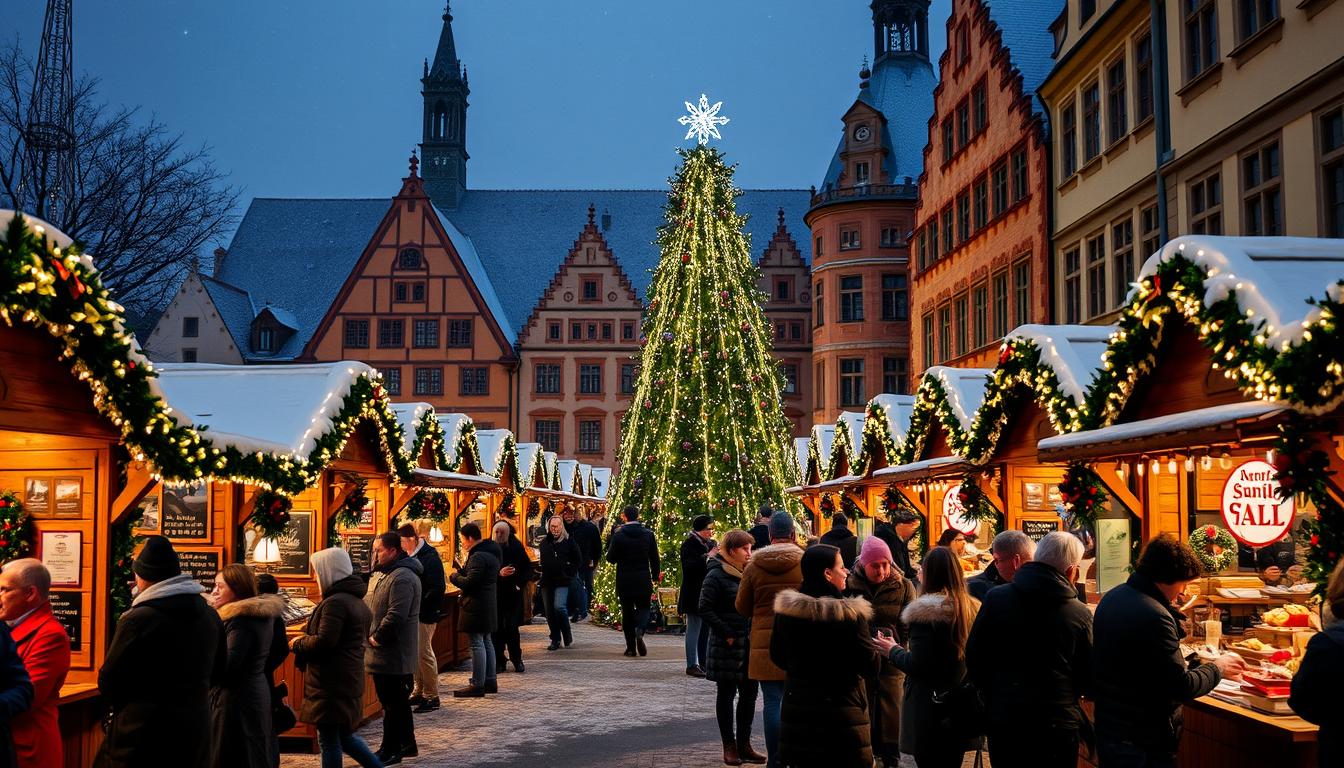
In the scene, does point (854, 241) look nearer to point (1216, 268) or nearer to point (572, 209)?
point (572, 209)

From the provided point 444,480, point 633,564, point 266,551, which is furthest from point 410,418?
point 266,551

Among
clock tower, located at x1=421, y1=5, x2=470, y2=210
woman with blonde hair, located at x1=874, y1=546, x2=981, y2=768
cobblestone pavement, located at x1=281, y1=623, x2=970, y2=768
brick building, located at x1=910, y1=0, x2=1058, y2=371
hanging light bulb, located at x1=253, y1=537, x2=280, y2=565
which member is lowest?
cobblestone pavement, located at x1=281, y1=623, x2=970, y2=768

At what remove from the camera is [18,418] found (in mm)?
7273

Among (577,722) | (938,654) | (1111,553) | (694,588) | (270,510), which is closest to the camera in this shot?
(938,654)

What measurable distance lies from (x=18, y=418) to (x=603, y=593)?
1410 cm

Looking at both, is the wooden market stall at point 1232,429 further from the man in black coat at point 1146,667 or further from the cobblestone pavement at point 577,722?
the cobblestone pavement at point 577,722

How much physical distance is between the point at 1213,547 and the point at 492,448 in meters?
15.6

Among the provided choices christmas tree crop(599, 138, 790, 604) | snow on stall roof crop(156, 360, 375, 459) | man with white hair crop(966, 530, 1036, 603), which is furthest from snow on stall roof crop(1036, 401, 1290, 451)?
christmas tree crop(599, 138, 790, 604)

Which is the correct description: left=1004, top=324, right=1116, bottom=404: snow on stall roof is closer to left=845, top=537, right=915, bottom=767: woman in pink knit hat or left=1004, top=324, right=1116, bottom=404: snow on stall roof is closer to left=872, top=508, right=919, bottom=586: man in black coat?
left=872, top=508, right=919, bottom=586: man in black coat

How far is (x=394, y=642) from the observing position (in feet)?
30.3

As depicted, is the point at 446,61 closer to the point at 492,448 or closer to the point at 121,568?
the point at 492,448

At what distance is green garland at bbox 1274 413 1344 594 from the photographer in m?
6.35

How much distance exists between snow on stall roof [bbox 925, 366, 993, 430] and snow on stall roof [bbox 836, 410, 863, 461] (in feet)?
15.8

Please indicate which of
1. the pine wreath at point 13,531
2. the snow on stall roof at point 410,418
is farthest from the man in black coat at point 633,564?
the pine wreath at point 13,531
